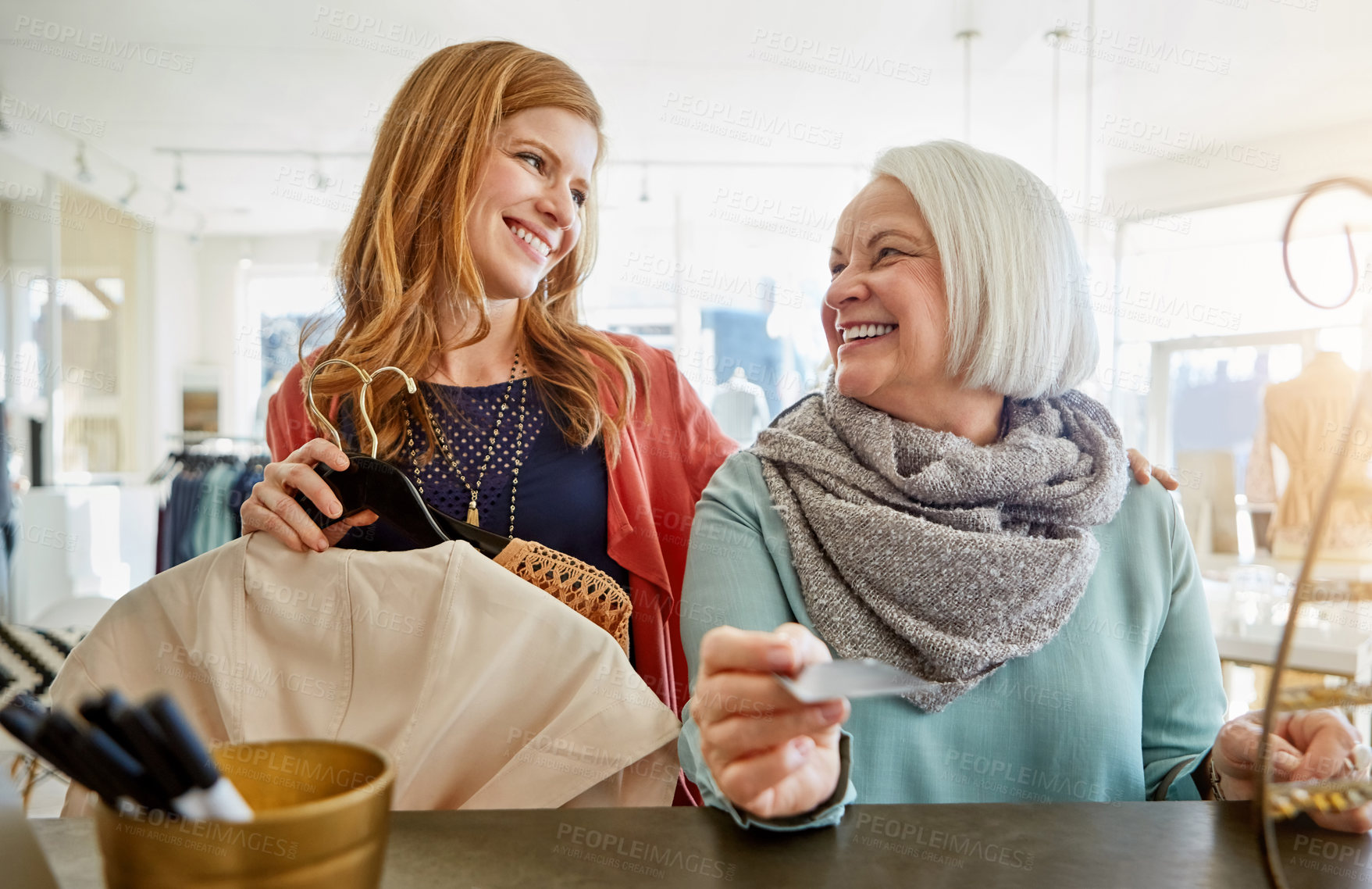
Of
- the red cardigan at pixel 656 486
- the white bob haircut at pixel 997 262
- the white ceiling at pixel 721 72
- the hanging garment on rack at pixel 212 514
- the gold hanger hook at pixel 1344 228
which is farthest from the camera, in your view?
the white ceiling at pixel 721 72

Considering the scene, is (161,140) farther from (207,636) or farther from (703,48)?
(207,636)

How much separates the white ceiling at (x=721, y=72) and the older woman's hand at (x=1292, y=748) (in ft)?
13.4

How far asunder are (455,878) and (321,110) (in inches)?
233

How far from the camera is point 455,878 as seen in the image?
0.58 metres

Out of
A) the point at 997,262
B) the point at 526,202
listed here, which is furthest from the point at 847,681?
the point at 526,202

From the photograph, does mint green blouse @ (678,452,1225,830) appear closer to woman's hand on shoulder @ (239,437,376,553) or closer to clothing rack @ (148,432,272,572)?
woman's hand on shoulder @ (239,437,376,553)

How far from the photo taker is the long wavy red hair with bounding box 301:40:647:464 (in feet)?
4.53

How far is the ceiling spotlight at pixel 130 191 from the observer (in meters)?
6.45

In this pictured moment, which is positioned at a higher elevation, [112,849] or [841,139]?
[841,139]

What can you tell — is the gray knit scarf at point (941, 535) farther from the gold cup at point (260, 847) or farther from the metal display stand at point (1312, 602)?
the gold cup at point (260, 847)

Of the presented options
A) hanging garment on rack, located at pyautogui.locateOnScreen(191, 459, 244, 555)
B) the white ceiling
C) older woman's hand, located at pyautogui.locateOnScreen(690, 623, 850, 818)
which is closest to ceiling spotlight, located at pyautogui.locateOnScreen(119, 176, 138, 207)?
the white ceiling

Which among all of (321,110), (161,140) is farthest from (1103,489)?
(161,140)

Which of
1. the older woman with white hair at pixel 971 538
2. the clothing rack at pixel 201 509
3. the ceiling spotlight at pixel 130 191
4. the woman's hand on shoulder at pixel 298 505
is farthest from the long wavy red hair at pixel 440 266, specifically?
the ceiling spotlight at pixel 130 191

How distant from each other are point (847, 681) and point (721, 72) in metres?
5.05
